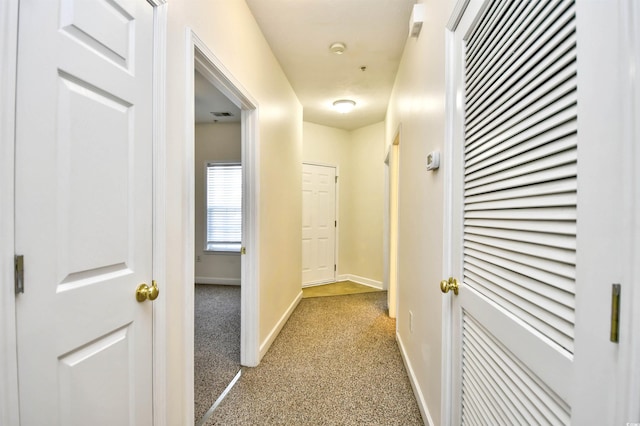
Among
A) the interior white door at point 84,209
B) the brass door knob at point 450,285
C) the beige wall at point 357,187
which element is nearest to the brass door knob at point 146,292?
the interior white door at point 84,209

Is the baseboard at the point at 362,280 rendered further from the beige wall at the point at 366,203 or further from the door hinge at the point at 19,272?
the door hinge at the point at 19,272

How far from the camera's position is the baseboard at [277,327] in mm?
2414

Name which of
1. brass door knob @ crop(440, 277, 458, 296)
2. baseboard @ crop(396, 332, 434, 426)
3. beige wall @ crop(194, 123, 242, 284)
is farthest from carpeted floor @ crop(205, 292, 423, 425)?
beige wall @ crop(194, 123, 242, 284)

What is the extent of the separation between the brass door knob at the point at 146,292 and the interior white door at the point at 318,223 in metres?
3.58

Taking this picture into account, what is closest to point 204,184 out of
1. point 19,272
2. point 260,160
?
point 260,160

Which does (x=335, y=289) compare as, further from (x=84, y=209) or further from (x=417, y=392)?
(x=84, y=209)

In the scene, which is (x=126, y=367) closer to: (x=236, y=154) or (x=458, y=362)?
(x=458, y=362)

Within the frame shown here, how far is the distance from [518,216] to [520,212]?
1 centimetres

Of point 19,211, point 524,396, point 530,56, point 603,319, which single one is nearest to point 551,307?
point 603,319

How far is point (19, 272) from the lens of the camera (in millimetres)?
668

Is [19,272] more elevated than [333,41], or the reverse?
[333,41]

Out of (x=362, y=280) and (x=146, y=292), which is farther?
(x=362, y=280)

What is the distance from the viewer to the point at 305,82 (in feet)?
10.8

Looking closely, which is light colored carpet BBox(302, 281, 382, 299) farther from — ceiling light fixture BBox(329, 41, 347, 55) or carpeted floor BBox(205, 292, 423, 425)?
ceiling light fixture BBox(329, 41, 347, 55)
